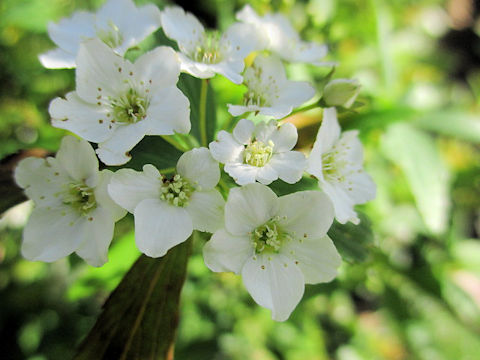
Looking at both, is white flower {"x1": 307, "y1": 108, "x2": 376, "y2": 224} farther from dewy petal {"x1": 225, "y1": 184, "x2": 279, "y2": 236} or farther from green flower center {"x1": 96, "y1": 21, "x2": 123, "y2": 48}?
green flower center {"x1": 96, "y1": 21, "x2": 123, "y2": 48}

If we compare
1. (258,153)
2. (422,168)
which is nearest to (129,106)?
(258,153)

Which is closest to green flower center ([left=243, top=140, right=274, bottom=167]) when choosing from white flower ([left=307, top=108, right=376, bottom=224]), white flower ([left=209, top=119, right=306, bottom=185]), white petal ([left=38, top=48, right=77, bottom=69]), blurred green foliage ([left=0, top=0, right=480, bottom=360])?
white flower ([left=209, top=119, right=306, bottom=185])

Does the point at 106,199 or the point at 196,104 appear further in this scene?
the point at 196,104

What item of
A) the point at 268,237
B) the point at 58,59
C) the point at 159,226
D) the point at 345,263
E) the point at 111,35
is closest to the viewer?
the point at 159,226

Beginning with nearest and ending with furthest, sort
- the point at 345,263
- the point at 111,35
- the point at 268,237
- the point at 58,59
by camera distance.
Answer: the point at 268,237 → the point at 58,59 → the point at 111,35 → the point at 345,263

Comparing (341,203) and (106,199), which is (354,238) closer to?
(341,203)

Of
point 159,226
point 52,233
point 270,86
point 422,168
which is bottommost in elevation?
point 422,168

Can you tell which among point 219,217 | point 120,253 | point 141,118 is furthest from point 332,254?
point 120,253

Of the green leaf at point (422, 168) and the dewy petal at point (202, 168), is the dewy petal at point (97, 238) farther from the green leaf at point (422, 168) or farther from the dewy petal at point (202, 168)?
the green leaf at point (422, 168)
